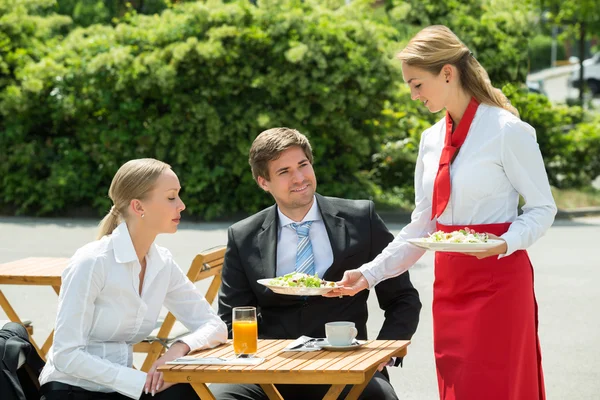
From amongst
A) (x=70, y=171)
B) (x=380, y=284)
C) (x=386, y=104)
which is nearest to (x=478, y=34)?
(x=386, y=104)

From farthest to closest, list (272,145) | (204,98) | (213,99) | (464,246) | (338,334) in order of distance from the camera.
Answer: (213,99) < (204,98) < (272,145) < (338,334) < (464,246)

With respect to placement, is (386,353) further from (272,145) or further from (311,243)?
(272,145)

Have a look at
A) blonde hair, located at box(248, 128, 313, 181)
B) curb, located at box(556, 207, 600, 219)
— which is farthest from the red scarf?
curb, located at box(556, 207, 600, 219)

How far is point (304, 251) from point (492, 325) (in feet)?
3.48

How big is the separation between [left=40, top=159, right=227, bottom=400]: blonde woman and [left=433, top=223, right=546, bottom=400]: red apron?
38.0 inches

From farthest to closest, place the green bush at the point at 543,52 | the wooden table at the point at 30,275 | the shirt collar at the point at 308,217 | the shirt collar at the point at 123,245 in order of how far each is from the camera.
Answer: the green bush at the point at 543,52
the wooden table at the point at 30,275
the shirt collar at the point at 308,217
the shirt collar at the point at 123,245

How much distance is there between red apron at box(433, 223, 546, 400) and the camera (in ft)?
13.0

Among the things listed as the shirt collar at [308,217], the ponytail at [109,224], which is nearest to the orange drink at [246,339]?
the ponytail at [109,224]

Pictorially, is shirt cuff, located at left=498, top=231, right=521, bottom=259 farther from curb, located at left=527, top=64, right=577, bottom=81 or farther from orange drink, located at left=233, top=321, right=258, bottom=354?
curb, located at left=527, top=64, right=577, bottom=81

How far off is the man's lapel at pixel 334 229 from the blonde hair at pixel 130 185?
0.80m

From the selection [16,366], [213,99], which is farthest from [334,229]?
[213,99]

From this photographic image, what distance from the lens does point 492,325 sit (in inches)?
157

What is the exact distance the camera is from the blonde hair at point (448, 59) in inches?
158

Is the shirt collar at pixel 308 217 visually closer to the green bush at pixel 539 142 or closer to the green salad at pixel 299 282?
the green salad at pixel 299 282
